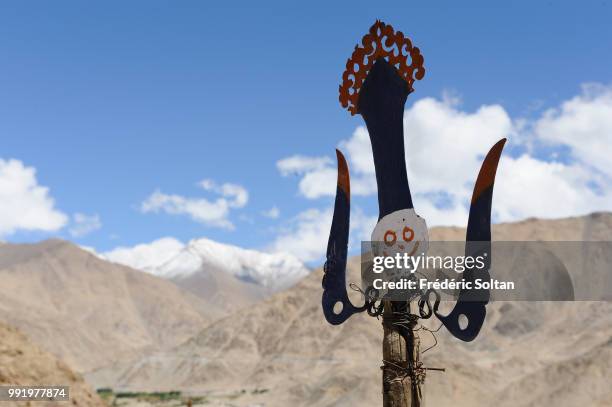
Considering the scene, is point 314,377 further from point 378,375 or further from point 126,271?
point 126,271

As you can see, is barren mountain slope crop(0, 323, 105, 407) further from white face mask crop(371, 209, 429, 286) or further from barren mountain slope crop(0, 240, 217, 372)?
barren mountain slope crop(0, 240, 217, 372)

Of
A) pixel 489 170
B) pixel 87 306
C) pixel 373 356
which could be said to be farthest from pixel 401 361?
pixel 87 306

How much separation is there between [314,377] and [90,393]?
1881 inches

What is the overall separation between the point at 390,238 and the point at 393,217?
0.20 metres

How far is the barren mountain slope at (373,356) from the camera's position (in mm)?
43750

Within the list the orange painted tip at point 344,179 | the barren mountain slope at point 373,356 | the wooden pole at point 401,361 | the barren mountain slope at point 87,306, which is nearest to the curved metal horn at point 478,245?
the wooden pole at point 401,361

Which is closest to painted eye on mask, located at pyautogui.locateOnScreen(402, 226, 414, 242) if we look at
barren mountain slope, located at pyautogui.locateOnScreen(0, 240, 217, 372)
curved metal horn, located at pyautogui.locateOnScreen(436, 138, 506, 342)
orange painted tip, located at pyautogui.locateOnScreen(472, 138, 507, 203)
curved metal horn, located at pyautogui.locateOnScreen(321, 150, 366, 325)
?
curved metal horn, located at pyautogui.locateOnScreen(436, 138, 506, 342)

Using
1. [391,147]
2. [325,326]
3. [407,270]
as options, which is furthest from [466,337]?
[325,326]

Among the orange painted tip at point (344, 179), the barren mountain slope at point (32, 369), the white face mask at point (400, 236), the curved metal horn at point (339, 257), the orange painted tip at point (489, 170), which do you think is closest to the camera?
the orange painted tip at point (489, 170)

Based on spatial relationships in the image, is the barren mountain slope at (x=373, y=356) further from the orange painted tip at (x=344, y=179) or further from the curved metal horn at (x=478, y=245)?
the orange painted tip at (x=344, y=179)

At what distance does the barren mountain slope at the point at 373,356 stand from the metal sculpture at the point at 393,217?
35474 mm

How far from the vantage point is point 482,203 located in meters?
6.07

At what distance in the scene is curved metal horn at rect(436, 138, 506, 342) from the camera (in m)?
5.97

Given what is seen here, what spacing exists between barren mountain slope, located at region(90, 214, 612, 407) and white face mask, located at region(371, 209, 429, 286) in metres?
35.8
